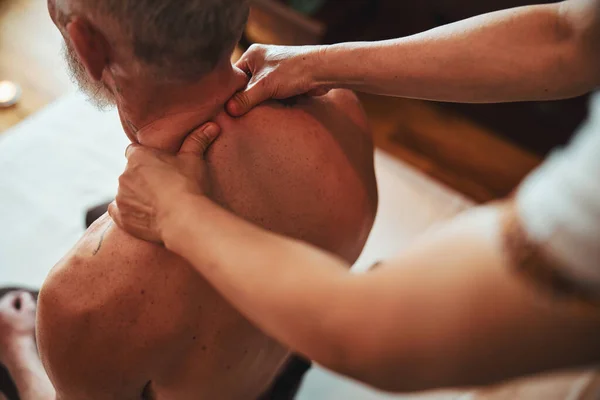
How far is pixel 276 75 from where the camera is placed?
3.07ft

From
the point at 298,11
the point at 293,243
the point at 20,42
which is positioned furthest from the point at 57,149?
the point at 293,243

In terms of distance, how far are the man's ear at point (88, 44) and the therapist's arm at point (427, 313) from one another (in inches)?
14.1

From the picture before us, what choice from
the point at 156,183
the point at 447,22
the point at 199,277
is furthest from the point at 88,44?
the point at 447,22

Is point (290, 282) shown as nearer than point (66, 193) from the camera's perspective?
Yes

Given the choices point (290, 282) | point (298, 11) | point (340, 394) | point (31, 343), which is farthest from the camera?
point (298, 11)

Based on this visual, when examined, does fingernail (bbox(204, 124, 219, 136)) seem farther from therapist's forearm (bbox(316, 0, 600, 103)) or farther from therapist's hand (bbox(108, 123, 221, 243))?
therapist's forearm (bbox(316, 0, 600, 103))

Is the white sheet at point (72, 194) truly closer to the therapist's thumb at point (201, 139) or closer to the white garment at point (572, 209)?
the therapist's thumb at point (201, 139)

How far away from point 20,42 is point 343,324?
2.06 metres

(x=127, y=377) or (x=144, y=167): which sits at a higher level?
(x=144, y=167)

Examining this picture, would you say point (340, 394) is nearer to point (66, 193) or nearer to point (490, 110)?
point (66, 193)

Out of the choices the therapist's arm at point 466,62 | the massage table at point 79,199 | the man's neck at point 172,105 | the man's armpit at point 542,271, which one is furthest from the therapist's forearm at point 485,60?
the massage table at point 79,199

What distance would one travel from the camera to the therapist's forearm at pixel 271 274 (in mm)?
604

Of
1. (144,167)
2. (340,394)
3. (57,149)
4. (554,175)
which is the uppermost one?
(554,175)

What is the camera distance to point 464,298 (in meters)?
0.54
